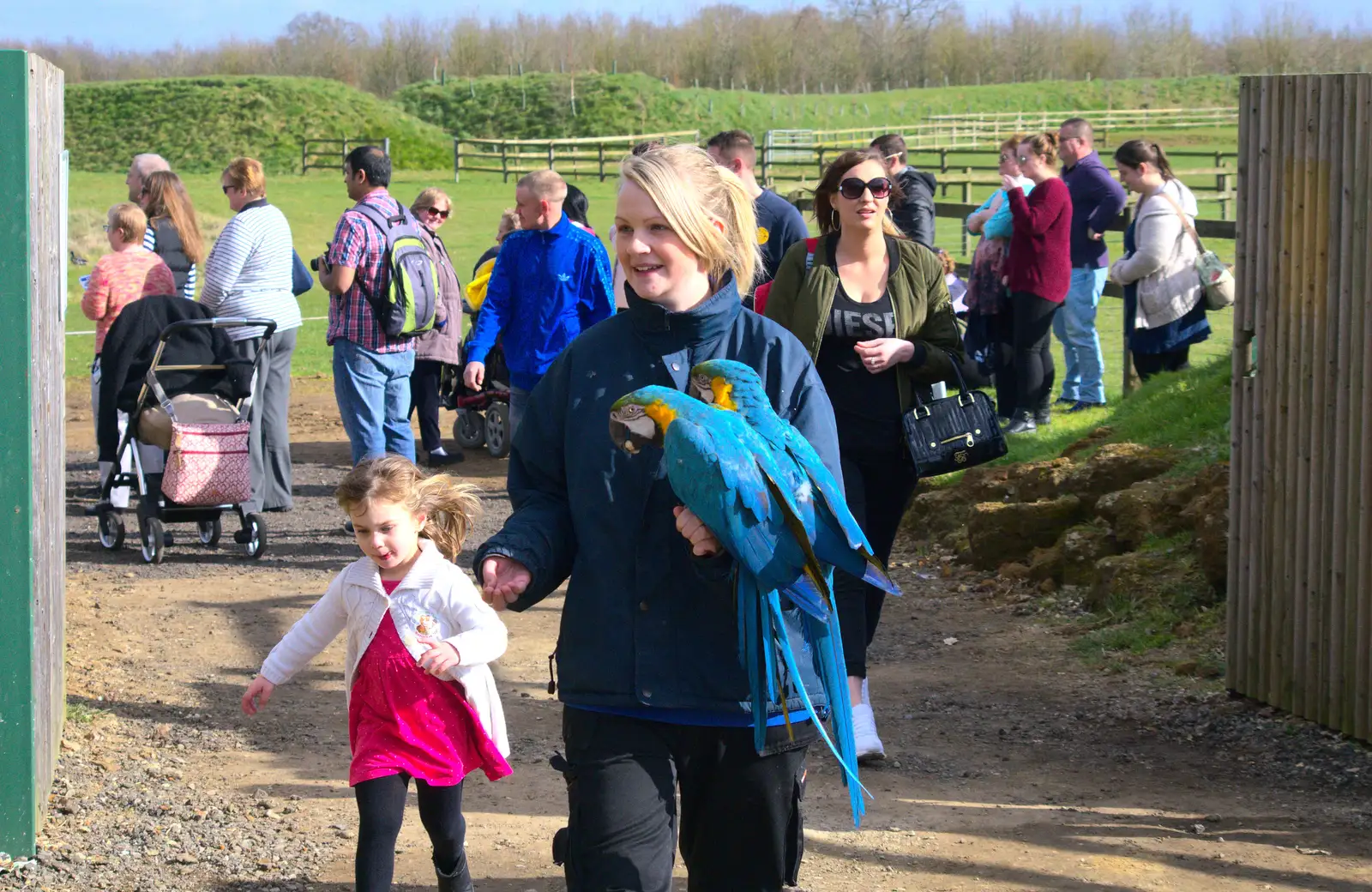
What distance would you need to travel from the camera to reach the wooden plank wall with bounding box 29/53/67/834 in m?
3.81

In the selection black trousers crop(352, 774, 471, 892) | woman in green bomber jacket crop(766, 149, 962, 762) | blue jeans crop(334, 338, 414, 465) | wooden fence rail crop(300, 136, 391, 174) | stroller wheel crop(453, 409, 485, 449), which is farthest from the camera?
wooden fence rail crop(300, 136, 391, 174)

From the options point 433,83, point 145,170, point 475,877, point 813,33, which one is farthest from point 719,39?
point 475,877

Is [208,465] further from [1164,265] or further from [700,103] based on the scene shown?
[700,103]

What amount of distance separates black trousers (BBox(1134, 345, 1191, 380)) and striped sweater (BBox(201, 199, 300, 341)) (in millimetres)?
5303

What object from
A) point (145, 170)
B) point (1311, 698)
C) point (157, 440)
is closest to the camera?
point (1311, 698)

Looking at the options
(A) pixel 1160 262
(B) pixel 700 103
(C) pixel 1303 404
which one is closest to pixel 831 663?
(C) pixel 1303 404

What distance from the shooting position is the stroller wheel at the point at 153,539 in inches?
295

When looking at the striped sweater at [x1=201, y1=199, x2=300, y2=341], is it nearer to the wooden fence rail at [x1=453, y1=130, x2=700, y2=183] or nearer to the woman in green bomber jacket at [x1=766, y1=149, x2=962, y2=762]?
the woman in green bomber jacket at [x1=766, y1=149, x2=962, y2=762]

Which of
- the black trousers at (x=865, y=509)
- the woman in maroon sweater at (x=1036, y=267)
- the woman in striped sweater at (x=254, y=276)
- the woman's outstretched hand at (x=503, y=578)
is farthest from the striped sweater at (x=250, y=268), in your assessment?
the woman's outstretched hand at (x=503, y=578)

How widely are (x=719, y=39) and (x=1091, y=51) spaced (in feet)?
72.9

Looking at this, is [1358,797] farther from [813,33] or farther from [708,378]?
[813,33]

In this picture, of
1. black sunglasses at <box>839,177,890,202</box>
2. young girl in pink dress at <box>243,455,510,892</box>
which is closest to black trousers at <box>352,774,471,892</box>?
young girl in pink dress at <box>243,455,510,892</box>

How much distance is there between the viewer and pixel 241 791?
442 cm

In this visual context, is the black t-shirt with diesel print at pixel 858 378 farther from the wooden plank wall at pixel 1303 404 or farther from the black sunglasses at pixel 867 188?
the wooden plank wall at pixel 1303 404
